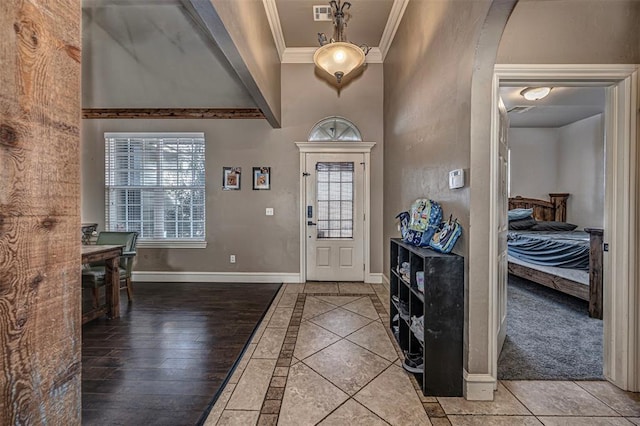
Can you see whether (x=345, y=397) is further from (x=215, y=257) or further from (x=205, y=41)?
(x=205, y=41)

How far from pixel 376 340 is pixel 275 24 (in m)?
3.85

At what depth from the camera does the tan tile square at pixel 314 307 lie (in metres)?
3.17

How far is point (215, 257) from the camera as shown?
179 inches

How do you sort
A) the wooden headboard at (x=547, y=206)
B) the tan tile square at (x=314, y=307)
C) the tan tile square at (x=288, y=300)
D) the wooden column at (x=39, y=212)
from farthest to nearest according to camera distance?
the wooden headboard at (x=547, y=206) → the tan tile square at (x=288, y=300) → the tan tile square at (x=314, y=307) → the wooden column at (x=39, y=212)

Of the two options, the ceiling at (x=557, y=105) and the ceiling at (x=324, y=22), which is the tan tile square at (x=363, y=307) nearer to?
the ceiling at (x=324, y=22)

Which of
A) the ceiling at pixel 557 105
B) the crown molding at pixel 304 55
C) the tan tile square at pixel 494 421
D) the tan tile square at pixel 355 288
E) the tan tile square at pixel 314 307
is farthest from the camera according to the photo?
the ceiling at pixel 557 105

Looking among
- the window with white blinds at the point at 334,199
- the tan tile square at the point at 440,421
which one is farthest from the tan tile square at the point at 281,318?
the tan tile square at the point at 440,421

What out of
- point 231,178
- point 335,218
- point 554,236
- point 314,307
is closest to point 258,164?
point 231,178

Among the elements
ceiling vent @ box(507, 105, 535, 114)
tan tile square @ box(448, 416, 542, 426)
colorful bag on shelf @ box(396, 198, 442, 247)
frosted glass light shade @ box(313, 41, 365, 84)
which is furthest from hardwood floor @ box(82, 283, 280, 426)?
ceiling vent @ box(507, 105, 535, 114)

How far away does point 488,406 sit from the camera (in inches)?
68.4

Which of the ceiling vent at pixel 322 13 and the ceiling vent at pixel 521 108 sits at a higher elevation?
the ceiling vent at pixel 322 13

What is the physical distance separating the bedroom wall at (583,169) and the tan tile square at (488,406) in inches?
227

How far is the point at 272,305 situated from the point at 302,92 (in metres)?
3.17

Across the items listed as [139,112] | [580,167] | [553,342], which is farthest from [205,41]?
[580,167]
